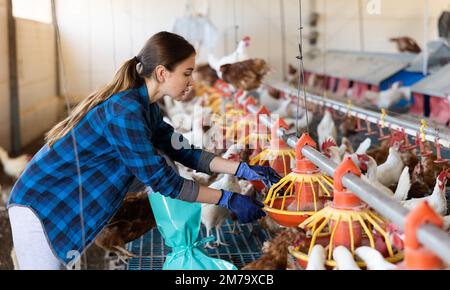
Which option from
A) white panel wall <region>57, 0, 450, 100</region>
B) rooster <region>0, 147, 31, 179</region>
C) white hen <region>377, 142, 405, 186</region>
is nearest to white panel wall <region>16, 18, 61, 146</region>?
white panel wall <region>57, 0, 450, 100</region>

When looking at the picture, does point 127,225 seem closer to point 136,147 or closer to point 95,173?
point 95,173

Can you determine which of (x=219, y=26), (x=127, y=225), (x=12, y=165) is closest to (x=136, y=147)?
(x=127, y=225)

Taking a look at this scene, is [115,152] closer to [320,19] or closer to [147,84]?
[147,84]

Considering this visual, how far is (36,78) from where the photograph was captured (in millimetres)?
5508

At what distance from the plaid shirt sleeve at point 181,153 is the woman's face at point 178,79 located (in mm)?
287

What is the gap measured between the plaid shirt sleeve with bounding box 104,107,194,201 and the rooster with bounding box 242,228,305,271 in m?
0.30

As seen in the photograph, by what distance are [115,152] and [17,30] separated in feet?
12.4

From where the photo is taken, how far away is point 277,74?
7.01m

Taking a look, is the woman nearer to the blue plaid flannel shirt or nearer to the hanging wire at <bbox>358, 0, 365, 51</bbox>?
the blue plaid flannel shirt

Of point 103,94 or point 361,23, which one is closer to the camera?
point 103,94

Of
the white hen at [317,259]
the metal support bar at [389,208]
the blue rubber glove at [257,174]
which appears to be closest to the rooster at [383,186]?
the blue rubber glove at [257,174]

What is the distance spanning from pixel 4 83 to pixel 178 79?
140 inches
